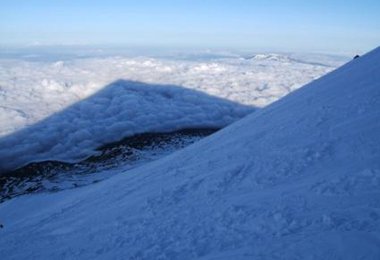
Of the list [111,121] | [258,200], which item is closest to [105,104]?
[111,121]

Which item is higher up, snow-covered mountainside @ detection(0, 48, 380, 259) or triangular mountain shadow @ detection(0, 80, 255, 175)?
snow-covered mountainside @ detection(0, 48, 380, 259)

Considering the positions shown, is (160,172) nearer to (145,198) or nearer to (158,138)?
(145,198)

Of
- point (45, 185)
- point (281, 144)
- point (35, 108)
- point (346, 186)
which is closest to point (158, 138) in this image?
point (45, 185)

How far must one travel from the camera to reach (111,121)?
51.3 m

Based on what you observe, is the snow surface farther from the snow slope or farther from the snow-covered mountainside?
the snow-covered mountainside

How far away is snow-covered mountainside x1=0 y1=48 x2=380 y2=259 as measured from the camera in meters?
4.89

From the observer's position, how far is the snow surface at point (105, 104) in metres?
41.6

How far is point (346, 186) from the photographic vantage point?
5574mm

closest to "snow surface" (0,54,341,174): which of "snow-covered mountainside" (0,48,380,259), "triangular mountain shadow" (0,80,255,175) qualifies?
"triangular mountain shadow" (0,80,255,175)

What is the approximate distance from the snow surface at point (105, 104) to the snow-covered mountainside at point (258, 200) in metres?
28.8

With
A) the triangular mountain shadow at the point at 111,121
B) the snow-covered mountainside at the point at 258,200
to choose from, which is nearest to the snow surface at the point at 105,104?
the triangular mountain shadow at the point at 111,121

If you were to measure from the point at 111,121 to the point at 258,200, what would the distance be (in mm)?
46853

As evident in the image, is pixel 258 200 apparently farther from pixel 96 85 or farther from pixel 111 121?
pixel 96 85

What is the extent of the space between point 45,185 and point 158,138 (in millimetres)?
18395
